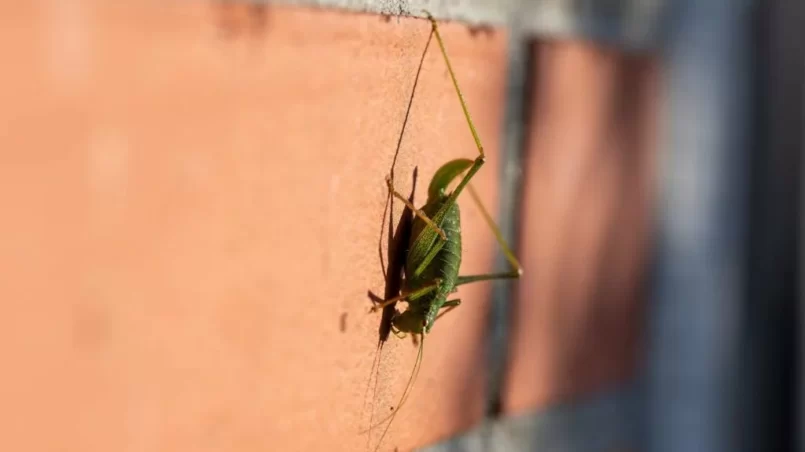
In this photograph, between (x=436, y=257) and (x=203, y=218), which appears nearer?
(x=203, y=218)

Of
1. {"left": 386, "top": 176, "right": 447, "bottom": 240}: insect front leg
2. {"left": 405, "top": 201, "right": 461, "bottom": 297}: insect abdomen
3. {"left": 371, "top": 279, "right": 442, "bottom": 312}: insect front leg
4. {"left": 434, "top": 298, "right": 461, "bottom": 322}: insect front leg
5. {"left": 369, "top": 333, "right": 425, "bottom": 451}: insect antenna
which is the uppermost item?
{"left": 386, "top": 176, "right": 447, "bottom": 240}: insect front leg

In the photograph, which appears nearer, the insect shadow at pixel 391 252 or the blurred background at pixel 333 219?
the blurred background at pixel 333 219

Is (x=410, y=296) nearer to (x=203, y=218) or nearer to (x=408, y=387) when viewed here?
(x=408, y=387)

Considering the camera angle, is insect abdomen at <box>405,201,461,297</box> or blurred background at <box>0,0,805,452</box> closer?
blurred background at <box>0,0,805,452</box>

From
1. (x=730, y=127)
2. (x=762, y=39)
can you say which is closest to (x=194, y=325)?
(x=730, y=127)

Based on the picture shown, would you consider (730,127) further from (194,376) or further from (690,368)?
(194,376)

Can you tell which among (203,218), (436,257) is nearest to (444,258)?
(436,257)

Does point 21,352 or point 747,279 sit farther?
point 747,279
